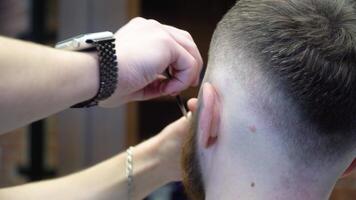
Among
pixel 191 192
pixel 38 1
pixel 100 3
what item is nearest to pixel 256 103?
pixel 191 192

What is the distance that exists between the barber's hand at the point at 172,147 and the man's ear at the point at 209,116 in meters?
0.26

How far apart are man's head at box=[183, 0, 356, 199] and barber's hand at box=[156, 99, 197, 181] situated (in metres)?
0.28

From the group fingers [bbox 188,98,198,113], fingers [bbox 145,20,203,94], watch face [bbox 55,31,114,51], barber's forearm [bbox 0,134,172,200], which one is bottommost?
barber's forearm [bbox 0,134,172,200]

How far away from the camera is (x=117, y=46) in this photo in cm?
104

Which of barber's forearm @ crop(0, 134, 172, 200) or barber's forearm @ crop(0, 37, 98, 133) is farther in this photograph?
barber's forearm @ crop(0, 134, 172, 200)

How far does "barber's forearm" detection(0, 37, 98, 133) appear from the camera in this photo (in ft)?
3.12

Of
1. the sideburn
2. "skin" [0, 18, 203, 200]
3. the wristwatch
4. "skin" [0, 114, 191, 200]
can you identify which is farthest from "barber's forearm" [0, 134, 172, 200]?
the wristwatch

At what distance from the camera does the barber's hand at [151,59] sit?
1034 millimetres

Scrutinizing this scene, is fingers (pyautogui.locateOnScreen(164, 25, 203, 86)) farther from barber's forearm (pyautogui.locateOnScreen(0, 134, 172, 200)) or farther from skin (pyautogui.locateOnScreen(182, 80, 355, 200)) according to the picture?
barber's forearm (pyautogui.locateOnScreen(0, 134, 172, 200))

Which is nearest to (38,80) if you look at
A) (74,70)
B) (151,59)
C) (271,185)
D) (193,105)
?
(74,70)

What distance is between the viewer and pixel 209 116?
40.4 inches

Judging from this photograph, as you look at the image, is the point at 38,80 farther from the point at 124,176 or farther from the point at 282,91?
the point at 124,176

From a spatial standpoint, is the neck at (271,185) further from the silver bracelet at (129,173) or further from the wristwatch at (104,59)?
the silver bracelet at (129,173)

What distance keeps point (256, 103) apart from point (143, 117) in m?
1.18
